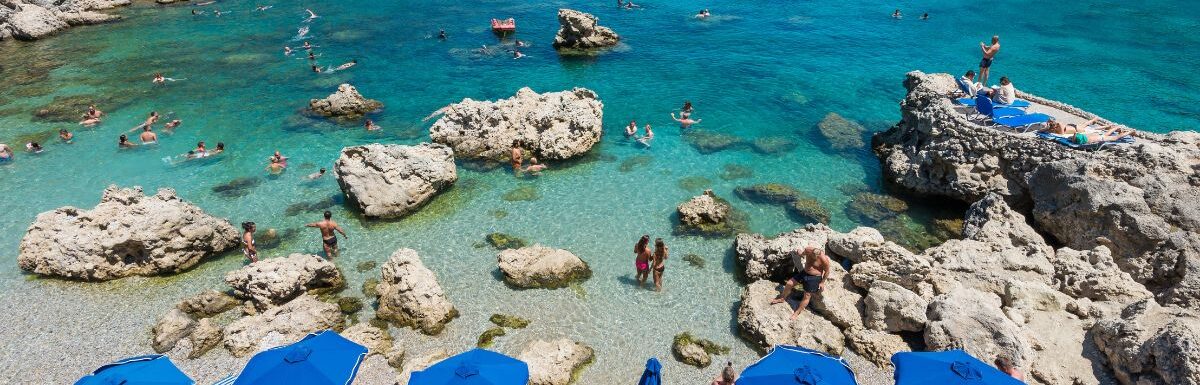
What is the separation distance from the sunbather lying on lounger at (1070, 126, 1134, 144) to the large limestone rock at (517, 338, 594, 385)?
14.5 metres

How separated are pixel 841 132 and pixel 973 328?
14.0 meters

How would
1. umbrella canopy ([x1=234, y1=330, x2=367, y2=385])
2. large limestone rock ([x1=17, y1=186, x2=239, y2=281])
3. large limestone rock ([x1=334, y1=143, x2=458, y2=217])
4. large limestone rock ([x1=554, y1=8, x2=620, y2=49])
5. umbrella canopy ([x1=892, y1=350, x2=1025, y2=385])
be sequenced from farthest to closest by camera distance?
large limestone rock ([x1=554, y1=8, x2=620, y2=49]) < large limestone rock ([x1=334, y1=143, x2=458, y2=217]) < large limestone rock ([x1=17, y1=186, x2=239, y2=281]) < umbrella canopy ([x1=234, y1=330, x2=367, y2=385]) < umbrella canopy ([x1=892, y1=350, x2=1025, y2=385])

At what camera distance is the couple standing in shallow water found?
44.6 ft

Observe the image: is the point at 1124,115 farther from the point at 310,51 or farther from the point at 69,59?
the point at 69,59

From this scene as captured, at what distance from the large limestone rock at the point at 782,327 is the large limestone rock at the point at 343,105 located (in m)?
20.0

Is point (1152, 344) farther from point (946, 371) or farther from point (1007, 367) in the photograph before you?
point (946, 371)

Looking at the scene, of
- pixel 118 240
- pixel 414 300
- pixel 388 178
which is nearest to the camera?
pixel 414 300

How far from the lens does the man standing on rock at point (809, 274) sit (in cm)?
1263

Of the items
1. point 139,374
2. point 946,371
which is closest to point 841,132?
point 946,371

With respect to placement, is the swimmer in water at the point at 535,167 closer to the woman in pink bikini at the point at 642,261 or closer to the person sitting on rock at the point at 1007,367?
the woman in pink bikini at the point at 642,261

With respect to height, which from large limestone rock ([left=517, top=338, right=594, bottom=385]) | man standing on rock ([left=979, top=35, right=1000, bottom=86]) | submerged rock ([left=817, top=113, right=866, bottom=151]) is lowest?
large limestone rock ([left=517, top=338, right=594, bottom=385])

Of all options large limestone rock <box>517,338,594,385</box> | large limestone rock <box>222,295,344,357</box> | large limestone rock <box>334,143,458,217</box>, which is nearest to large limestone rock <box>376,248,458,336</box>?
large limestone rock <box>222,295,344,357</box>

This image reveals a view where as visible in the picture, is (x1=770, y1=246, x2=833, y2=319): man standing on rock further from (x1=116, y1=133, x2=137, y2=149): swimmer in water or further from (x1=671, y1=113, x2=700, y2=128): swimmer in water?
(x1=116, y1=133, x2=137, y2=149): swimmer in water

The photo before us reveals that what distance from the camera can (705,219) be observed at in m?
17.3
